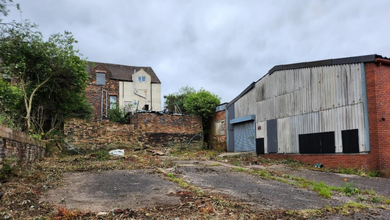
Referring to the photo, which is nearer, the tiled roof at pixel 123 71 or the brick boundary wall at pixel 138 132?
the brick boundary wall at pixel 138 132

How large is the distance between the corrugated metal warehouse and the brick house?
14.2 meters

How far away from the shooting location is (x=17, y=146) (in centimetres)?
753

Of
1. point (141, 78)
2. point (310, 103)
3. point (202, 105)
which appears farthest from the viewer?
point (141, 78)

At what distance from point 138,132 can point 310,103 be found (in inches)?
425

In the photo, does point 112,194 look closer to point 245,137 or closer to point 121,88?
point 245,137

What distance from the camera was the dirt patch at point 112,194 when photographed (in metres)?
4.36

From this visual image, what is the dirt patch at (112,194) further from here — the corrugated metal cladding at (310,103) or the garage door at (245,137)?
the garage door at (245,137)

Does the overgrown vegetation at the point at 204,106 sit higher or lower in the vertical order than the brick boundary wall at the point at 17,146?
higher

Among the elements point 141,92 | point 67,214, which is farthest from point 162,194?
point 141,92

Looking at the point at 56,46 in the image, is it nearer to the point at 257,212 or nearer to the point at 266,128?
the point at 266,128

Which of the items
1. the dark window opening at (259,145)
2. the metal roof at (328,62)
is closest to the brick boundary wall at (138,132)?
the dark window opening at (259,145)

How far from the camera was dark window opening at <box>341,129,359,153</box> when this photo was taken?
9.94 m

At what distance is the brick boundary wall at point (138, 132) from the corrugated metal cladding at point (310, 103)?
17.7ft

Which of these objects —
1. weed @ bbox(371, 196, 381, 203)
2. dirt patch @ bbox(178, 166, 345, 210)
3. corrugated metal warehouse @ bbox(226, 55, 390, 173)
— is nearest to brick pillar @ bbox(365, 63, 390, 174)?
corrugated metal warehouse @ bbox(226, 55, 390, 173)
